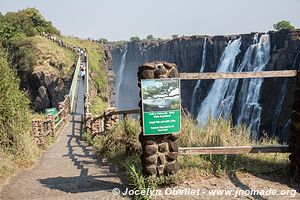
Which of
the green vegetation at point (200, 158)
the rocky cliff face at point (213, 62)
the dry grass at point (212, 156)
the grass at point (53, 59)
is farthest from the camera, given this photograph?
the rocky cliff face at point (213, 62)

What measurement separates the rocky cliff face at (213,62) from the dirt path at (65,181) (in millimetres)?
21807

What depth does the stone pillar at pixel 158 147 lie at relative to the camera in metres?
5.67

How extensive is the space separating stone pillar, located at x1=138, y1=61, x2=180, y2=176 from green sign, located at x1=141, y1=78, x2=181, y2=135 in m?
0.12

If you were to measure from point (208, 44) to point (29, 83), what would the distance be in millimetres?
26209

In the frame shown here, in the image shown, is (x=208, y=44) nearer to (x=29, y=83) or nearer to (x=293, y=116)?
(x=29, y=83)

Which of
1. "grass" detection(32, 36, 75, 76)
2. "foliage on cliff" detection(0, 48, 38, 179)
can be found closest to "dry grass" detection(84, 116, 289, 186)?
"foliage on cliff" detection(0, 48, 38, 179)

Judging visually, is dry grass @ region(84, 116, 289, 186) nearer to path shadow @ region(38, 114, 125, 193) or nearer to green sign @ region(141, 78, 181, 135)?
path shadow @ region(38, 114, 125, 193)

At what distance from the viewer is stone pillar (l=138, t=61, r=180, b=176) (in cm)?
567

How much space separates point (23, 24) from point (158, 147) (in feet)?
126

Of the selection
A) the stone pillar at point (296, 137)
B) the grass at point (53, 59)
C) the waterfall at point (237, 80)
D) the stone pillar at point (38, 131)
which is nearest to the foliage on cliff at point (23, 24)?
the grass at point (53, 59)

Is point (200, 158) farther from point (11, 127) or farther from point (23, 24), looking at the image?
point (23, 24)

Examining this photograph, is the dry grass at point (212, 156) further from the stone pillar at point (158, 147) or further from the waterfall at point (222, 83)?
the waterfall at point (222, 83)

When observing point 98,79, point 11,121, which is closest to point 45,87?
point 98,79

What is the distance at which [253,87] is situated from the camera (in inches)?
1359
